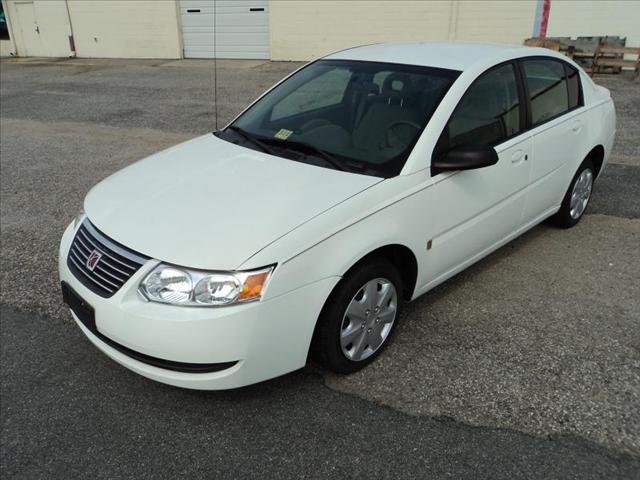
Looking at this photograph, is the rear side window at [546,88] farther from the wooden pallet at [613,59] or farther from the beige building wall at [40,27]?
the beige building wall at [40,27]

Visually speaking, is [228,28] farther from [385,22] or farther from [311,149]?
[311,149]

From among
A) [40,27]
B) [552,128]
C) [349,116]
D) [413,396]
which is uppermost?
[349,116]

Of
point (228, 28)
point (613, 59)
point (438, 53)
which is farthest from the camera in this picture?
point (228, 28)

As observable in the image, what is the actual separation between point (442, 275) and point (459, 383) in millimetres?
744

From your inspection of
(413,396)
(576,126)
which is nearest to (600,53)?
(576,126)

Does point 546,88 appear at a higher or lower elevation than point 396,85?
lower

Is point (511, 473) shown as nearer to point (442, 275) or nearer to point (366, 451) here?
point (366, 451)

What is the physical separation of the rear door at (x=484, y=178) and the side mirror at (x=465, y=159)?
0.06m

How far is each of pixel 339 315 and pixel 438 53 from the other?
6.75ft

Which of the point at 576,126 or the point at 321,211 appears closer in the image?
the point at 321,211

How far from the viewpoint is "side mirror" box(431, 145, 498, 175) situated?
320 centimetres

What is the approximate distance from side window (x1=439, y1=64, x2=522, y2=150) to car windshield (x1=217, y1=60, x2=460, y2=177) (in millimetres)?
164

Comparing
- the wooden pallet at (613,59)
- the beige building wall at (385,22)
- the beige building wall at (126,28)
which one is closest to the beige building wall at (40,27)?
the beige building wall at (126,28)

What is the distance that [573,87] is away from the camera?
181 inches
